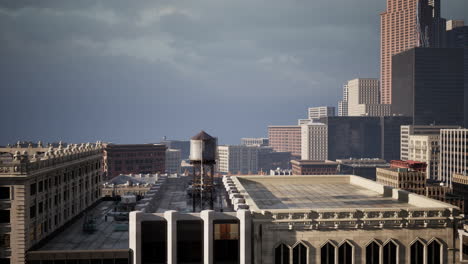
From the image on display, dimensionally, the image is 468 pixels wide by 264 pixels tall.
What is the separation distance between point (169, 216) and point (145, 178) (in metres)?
133

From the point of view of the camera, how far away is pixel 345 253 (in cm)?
5231

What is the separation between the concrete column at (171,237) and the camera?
52.0 metres

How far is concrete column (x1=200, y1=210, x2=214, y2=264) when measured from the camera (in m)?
52.3

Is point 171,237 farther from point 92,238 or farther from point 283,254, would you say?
point 92,238

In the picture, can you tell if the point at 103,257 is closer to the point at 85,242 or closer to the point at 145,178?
the point at 85,242

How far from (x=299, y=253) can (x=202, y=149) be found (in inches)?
823

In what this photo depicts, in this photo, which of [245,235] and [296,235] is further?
[245,235]

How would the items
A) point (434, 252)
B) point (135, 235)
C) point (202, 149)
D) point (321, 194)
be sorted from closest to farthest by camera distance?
point (135, 235)
point (434, 252)
point (202, 149)
point (321, 194)

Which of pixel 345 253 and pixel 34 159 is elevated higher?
pixel 34 159

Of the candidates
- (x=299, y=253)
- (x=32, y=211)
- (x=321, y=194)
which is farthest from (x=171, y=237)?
(x=321, y=194)

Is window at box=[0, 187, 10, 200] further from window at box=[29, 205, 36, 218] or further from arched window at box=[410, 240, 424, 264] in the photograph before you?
arched window at box=[410, 240, 424, 264]

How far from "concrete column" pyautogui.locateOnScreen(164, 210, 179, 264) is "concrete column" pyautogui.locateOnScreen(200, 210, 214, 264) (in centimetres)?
321

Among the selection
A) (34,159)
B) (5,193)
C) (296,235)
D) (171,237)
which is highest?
(34,159)

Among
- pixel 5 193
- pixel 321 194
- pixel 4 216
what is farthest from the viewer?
pixel 321 194
